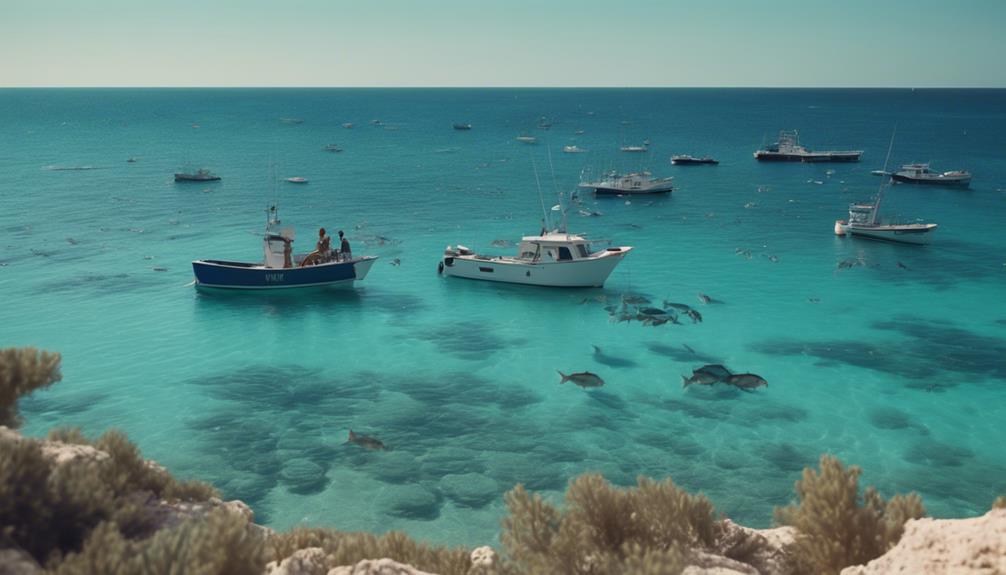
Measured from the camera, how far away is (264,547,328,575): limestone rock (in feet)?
26.5

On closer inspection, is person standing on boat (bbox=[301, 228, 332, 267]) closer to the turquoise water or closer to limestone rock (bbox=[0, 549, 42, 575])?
the turquoise water

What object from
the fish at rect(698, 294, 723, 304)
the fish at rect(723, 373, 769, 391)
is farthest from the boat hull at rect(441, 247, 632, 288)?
the fish at rect(723, 373, 769, 391)

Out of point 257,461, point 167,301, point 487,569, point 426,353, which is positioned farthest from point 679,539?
point 167,301

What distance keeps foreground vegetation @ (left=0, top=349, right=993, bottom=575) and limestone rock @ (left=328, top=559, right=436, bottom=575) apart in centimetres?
63

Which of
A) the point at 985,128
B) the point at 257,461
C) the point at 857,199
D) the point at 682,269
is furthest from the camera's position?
the point at 985,128

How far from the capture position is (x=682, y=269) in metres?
39.5

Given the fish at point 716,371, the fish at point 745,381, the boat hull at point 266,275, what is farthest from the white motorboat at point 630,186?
the fish at point 745,381

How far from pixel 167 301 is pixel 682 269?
26.3 meters

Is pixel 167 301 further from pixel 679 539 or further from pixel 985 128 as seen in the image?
pixel 985 128

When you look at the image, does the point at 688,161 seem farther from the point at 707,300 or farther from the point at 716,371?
the point at 716,371

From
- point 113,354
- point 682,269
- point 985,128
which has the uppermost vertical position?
point 985,128

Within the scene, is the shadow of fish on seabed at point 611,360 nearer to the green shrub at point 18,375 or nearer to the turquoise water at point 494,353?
the turquoise water at point 494,353

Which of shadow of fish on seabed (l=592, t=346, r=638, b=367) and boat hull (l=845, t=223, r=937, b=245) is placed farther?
boat hull (l=845, t=223, r=937, b=245)

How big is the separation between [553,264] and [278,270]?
13065 millimetres
